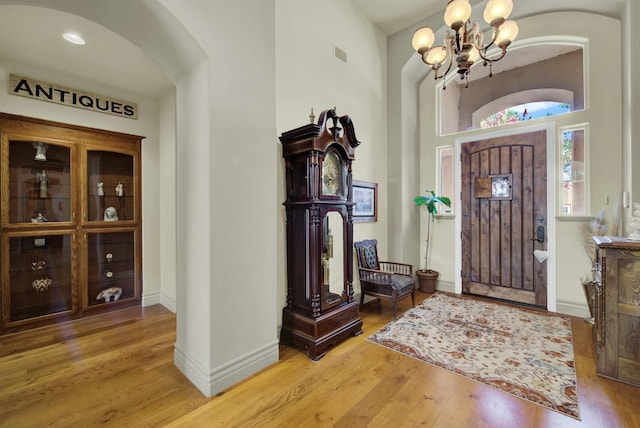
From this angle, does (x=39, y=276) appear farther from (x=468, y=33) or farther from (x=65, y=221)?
(x=468, y=33)

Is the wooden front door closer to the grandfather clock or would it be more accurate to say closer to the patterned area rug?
the patterned area rug

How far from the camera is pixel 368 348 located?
267cm

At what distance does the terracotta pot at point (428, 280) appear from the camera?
435 cm

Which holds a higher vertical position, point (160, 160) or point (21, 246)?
point (160, 160)

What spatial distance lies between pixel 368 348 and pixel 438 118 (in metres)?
3.74

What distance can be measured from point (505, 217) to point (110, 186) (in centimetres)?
562

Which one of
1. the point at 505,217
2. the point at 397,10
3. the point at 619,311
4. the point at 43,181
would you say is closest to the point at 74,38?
the point at 43,181

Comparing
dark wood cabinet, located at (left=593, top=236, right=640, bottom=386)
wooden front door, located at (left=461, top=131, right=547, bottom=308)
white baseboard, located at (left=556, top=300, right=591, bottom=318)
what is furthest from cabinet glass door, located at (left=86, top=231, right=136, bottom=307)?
white baseboard, located at (left=556, top=300, right=591, bottom=318)

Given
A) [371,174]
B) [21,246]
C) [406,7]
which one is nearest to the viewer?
[21,246]

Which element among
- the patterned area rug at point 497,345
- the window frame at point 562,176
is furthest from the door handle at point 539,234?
the patterned area rug at point 497,345

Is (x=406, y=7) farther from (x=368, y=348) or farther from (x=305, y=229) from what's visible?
(x=368, y=348)

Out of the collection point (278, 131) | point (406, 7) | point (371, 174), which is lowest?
point (371, 174)

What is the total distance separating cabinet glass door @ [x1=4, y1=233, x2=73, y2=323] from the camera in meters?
3.12


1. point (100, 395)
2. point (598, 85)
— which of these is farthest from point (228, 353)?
point (598, 85)
